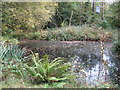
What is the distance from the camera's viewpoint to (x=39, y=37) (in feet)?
31.5

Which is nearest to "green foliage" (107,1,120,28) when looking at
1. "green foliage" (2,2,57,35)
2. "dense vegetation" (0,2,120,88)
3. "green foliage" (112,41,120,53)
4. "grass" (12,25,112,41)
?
"dense vegetation" (0,2,120,88)

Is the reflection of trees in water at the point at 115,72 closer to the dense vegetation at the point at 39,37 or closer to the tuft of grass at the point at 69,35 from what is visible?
the dense vegetation at the point at 39,37

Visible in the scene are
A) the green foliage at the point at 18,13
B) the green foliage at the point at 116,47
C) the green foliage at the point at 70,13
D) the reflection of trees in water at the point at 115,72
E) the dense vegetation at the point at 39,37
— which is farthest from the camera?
the green foliage at the point at 70,13

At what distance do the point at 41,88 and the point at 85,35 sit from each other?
755 cm

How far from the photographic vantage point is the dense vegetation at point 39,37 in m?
2.83

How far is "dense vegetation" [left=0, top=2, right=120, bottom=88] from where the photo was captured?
9.30 ft

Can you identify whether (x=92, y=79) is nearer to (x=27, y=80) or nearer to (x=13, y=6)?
(x=27, y=80)

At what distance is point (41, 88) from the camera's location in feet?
7.75

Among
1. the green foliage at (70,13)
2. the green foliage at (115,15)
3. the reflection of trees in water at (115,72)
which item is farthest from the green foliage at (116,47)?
the green foliage at (70,13)

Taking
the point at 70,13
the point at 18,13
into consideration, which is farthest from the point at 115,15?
the point at 70,13

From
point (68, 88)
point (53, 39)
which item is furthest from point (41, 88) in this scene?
point (53, 39)

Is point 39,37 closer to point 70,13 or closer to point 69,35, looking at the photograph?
Result: point 69,35

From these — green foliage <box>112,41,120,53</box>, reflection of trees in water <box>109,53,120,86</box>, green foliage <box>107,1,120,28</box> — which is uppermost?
green foliage <box>107,1,120,28</box>

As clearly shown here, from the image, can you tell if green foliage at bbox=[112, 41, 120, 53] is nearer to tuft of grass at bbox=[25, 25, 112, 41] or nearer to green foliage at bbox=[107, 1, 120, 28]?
green foliage at bbox=[107, 1, 120, 28]
